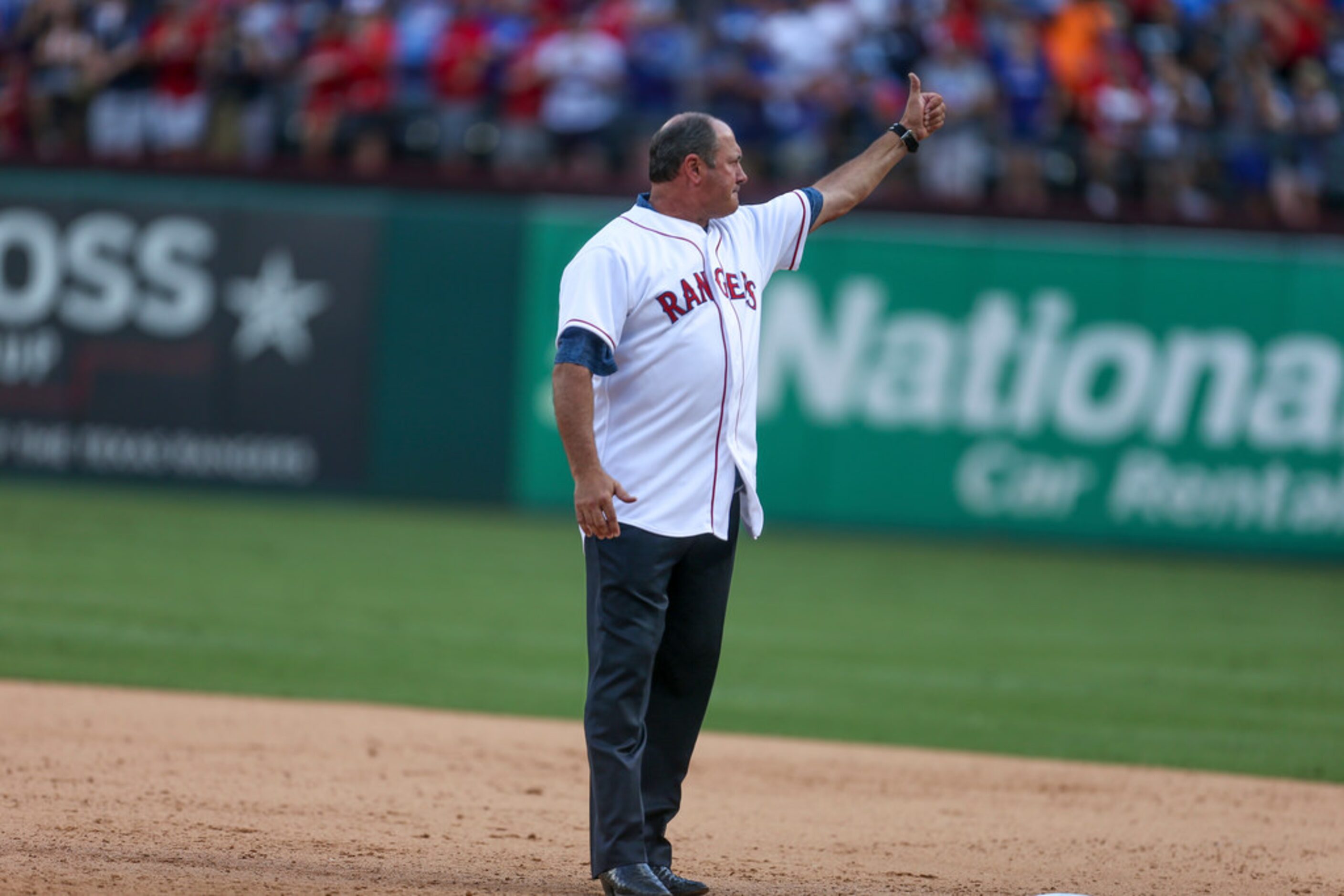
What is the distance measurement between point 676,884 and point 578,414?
1293 mm

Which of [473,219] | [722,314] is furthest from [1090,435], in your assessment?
[722,314]

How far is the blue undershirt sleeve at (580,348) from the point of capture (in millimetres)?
4363

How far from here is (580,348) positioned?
14.3 feet

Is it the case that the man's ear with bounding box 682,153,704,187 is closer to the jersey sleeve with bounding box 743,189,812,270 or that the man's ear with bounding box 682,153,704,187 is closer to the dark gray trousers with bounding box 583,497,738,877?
the jersey sleeve with bounding box 743,189,812,270

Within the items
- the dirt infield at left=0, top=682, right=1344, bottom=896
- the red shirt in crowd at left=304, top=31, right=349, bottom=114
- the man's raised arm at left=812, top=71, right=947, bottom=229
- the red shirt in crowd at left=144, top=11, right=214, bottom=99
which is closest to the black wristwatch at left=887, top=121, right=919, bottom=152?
the man's raised arm at left=812, top=71, right=947, bottom=229

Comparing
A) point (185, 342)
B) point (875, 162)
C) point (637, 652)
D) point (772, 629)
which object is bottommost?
point (772, 629)

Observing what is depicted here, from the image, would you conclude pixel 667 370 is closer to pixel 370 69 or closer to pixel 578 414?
pixel 578 414

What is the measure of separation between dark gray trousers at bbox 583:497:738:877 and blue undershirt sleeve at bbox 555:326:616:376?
44 cm

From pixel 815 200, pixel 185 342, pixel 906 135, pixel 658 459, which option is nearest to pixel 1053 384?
pixel 185 342

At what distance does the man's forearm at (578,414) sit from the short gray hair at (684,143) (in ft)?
2.11

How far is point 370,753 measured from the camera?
6.60 m

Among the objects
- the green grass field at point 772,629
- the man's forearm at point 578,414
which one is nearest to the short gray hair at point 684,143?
the man's forearm at point 578,414

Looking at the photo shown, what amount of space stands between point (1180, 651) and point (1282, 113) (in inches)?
273

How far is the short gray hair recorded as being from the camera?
15.0ft
